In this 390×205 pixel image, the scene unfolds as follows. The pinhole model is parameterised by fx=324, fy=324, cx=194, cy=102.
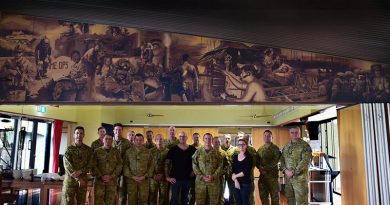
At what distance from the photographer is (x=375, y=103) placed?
600 cm

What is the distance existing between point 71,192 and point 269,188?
3390 millimetres

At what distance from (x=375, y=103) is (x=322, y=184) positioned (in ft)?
10.4

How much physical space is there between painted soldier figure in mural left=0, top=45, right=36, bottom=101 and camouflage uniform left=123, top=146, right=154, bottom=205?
7.61 feet

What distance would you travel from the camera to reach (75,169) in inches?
207

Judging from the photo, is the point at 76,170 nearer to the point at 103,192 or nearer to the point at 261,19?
the point at 103,192

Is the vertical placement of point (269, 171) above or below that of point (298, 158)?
below

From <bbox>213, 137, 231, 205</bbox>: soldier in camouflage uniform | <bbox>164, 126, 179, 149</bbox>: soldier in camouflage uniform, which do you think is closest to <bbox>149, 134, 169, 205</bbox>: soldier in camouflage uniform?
<bbox>164, 126, 179, 149</bbox>: soldier in camouflage uniform

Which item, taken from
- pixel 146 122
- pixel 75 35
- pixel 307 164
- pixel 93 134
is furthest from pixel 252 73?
pixel 146 122

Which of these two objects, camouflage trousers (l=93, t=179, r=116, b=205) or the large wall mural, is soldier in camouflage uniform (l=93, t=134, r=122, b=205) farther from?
the large wall mural

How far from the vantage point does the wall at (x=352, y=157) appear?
597 centimetres

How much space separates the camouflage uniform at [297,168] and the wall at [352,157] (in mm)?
1271

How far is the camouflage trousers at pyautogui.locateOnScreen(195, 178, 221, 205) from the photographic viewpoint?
5504 millimetres

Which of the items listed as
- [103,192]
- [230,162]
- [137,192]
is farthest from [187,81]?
[103,192]

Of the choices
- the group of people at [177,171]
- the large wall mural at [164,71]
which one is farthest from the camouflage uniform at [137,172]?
the large wall mural at [164,71]
